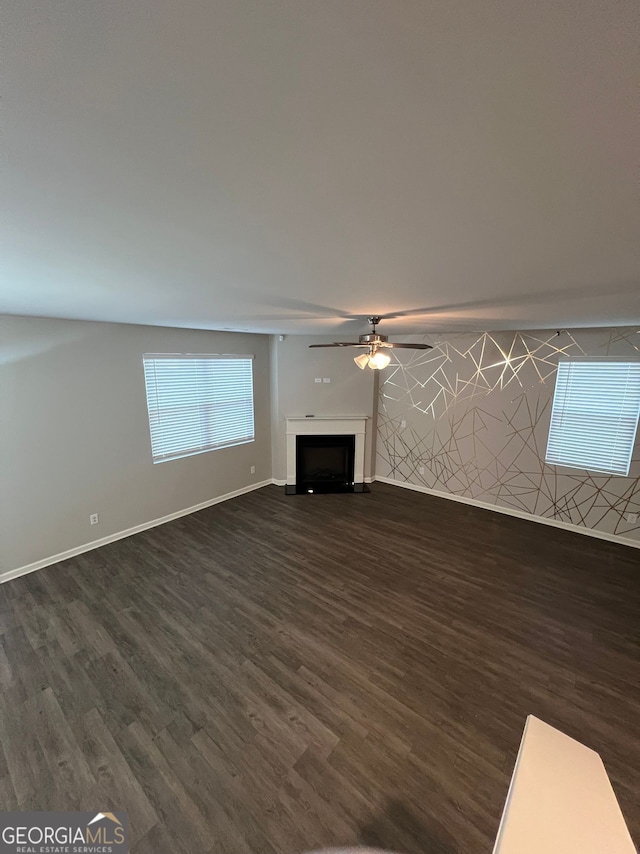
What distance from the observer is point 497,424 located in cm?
486

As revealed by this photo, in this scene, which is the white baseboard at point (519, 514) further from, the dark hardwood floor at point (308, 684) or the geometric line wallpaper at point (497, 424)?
the dark hardwood floor at point (308, 684)

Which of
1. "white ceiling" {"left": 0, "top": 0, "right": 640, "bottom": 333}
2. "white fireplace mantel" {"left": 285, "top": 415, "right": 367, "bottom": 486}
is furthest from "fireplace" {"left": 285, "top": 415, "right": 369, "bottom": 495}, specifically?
"white ceiling" {"left": 0, "top": 0, "right": 640, "bottom": 333}

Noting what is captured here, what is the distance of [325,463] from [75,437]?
3.48 metres

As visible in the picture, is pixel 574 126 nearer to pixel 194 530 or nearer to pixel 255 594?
pixel 255 594

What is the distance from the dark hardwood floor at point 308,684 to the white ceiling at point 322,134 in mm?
2575

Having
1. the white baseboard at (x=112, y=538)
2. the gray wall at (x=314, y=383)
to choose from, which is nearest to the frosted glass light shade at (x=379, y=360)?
the gray wall at (x=314, y=383)

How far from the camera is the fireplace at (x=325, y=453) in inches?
220

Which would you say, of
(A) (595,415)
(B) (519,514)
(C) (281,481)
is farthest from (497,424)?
(C) (281,481)

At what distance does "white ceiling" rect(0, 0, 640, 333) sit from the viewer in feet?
1.40

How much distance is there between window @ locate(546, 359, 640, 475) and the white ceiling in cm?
328

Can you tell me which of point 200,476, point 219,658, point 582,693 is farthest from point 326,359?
point 582,693

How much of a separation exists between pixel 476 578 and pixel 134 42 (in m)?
4.09

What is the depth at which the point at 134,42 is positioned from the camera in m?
0.45

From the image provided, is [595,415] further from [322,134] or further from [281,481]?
[322,134]
